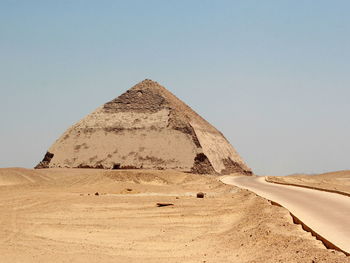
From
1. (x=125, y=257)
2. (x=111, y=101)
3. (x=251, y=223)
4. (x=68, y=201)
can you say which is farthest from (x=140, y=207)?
(x=111, y=101)

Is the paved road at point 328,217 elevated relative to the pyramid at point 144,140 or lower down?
lower down

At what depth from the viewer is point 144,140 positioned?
2800 inches

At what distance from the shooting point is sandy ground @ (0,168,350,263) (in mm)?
10391

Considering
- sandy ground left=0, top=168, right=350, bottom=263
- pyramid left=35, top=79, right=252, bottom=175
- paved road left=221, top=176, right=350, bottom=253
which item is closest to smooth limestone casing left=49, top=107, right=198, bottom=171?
pyramid left=35, top=79, right=252, bottom=175

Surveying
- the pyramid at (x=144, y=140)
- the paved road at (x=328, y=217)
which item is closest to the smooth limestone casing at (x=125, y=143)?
the pyramid at (x=144, y=140)

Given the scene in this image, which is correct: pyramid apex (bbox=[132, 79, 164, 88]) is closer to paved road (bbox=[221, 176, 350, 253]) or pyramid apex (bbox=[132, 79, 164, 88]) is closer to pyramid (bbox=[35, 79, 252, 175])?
pyramid (bbox=[35, 79, 252, 175])

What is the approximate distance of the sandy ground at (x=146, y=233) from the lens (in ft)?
34.1

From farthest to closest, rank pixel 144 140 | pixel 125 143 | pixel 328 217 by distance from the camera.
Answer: pixel 125 143
pixel 144 140
pixel 328 217

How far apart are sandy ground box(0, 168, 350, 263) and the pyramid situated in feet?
144

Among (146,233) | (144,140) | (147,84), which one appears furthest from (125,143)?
(146,233)

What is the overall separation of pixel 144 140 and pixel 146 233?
2247 inches

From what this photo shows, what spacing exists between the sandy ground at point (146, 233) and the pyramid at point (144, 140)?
4391 cm

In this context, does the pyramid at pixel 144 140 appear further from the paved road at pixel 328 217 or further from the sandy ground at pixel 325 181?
the paved road at pixel 328 217

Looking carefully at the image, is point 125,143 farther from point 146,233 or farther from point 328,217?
point 328,217
